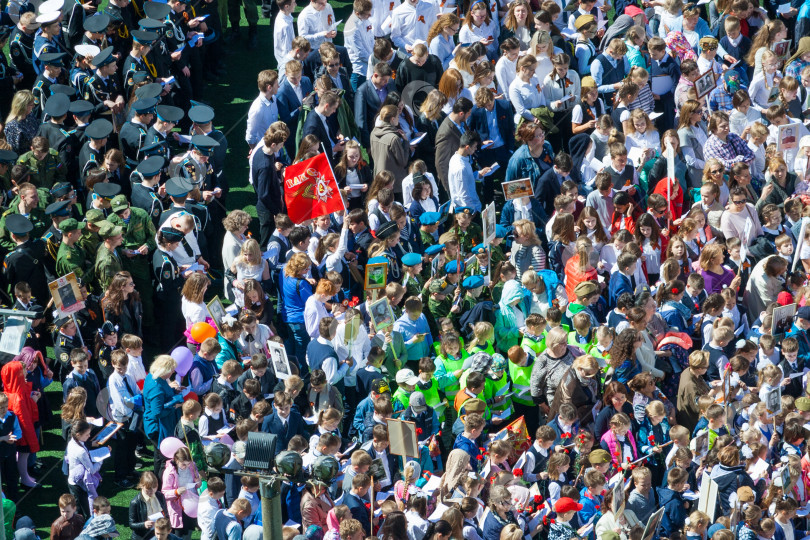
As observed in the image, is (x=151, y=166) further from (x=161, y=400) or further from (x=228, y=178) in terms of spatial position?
(x=228, y=178)

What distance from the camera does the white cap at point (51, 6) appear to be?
1730cm

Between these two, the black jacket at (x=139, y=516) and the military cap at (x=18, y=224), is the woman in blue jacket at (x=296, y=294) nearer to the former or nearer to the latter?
the black jacket at (x=139, y=516)

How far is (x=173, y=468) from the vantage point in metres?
13.0

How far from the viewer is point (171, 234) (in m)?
14.4

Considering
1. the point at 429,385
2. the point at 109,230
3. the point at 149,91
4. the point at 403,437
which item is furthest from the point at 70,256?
the point at 403,437

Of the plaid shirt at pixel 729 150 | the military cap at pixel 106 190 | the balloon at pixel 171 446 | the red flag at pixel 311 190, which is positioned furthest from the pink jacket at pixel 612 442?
the military cap at pixel 106 190

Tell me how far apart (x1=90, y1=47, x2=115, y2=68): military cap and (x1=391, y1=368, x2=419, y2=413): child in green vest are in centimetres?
513

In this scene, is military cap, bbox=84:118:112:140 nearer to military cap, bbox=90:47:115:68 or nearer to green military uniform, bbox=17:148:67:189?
green military uniform, bbox=17:148:67:189

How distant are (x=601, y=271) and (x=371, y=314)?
2.58 m

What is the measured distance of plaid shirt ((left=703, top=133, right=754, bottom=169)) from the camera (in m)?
16.2

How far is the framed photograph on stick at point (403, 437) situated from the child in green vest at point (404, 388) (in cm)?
88

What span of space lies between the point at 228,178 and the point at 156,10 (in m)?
2.22


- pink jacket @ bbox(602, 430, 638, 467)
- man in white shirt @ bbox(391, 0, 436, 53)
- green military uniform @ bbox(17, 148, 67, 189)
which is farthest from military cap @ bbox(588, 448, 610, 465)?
green military uniform @ bbox(17, 148, 67, 189)

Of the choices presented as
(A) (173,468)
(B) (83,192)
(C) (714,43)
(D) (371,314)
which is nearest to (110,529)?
(A) (173,468)
